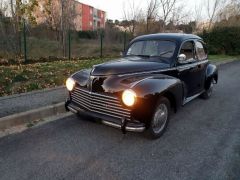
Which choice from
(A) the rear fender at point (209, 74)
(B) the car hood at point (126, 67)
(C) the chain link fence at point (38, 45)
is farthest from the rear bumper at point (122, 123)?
(C) the chain link fence at point (38, 45)

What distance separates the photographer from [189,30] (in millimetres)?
29453

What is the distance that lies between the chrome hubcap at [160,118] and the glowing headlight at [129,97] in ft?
1.92

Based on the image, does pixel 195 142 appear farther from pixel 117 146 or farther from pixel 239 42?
pixel 239 42

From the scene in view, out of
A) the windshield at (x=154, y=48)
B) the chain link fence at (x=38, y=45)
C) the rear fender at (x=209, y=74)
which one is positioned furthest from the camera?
the chain link fence at (x=38, y=45)

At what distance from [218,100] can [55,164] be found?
5.36 m

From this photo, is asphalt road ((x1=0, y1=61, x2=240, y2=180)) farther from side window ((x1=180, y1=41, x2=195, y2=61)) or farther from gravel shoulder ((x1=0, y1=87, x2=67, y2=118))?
side window ((x1=180, y1=41, x2=195, y2=61))

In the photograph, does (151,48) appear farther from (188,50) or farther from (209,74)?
(209,74)

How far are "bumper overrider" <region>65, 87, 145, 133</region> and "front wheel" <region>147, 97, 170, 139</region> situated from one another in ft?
1.09

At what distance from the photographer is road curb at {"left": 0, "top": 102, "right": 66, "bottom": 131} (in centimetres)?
464

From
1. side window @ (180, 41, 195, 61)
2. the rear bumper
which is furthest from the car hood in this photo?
side window @ (180, 41, 195, 61)

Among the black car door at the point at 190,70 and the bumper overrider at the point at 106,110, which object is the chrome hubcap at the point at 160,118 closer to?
the bumper overrider at the point at 106,110

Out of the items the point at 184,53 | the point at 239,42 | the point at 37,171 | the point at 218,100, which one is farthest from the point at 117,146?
the point at 239,42

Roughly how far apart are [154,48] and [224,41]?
21340 mm

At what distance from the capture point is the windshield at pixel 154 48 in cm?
538
